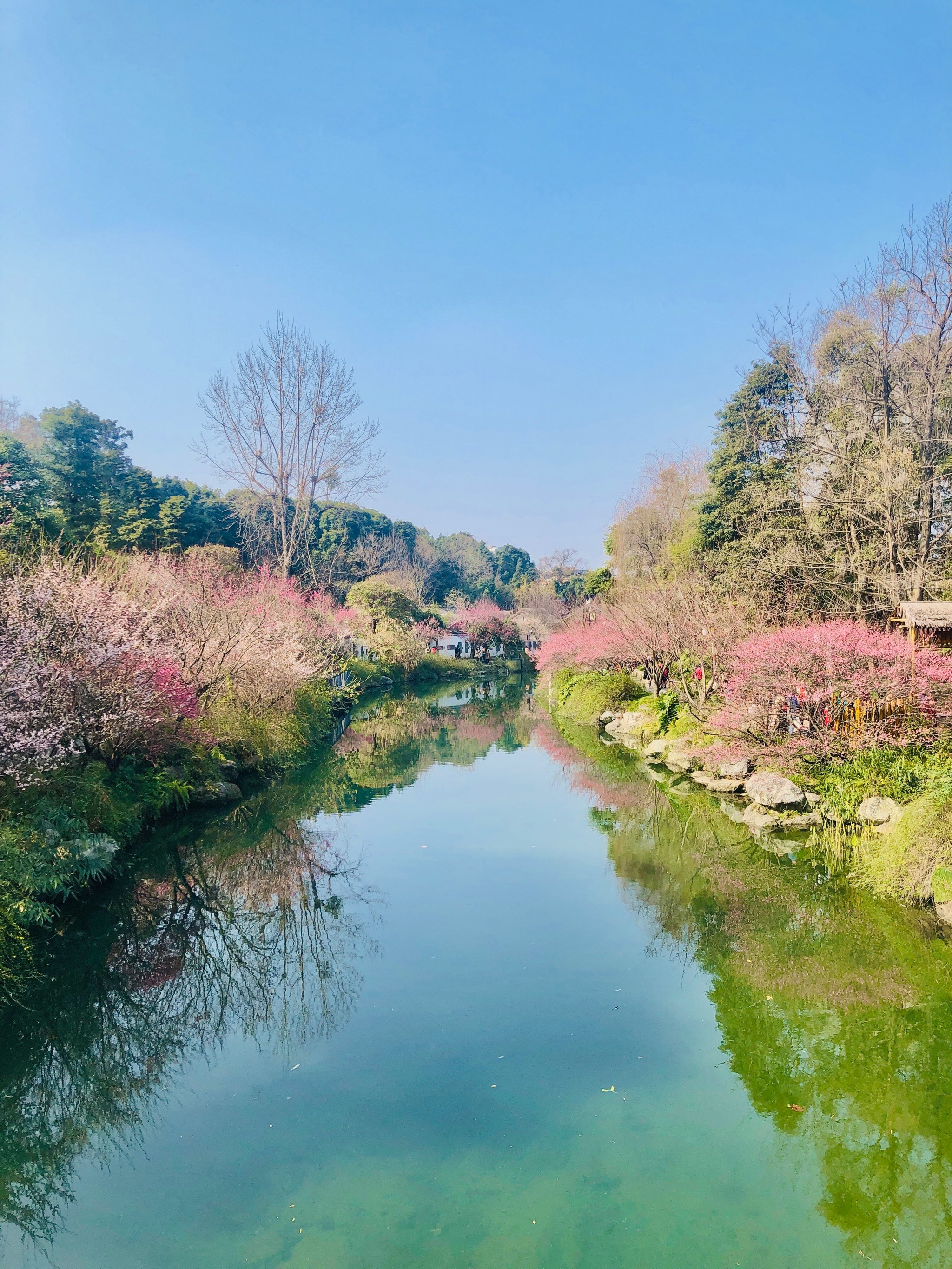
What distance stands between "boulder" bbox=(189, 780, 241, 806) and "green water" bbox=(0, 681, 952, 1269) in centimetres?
163

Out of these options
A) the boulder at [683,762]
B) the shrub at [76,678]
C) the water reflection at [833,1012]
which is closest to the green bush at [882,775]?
the water reflection at [833,1012]

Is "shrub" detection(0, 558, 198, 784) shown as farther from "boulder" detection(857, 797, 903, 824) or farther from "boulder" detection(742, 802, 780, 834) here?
"boulder" detection(857, 797, 903, 824)

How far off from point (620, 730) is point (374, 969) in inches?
506

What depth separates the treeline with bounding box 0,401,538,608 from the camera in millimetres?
21344

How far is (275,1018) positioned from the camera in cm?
631

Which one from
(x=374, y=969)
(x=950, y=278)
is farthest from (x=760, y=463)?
(x=374, y=969)

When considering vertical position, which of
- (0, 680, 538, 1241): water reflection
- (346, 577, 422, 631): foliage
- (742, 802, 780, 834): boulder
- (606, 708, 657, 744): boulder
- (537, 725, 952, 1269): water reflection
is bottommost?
(537, 725, 952, 1269): water reflection

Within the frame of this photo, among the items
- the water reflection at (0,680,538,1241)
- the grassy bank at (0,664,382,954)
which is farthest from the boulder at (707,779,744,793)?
the grassy bank at (0,664,382,954)

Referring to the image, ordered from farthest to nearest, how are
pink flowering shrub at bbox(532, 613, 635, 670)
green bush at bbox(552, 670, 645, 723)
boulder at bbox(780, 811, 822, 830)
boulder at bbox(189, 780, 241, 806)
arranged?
1. green bush at bbox(552, 670, 645, 723)
2. pink flowering shrub at bbox(532, 613, 635, 670)
3. boulder at bbox(189, 780, 241, 806)
4. boulder at bbox(780, 811, 822, 830)

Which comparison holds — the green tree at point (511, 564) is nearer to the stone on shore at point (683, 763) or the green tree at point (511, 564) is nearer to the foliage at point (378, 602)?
the foliage at point (378, 602)

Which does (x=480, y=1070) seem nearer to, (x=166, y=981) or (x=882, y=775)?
(x=166, y=981)

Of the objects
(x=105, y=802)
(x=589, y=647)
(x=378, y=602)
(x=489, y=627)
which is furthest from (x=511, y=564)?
(x=105, y=802)

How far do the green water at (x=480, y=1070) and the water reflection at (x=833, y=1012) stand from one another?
3cm

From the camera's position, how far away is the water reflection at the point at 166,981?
4.99m
